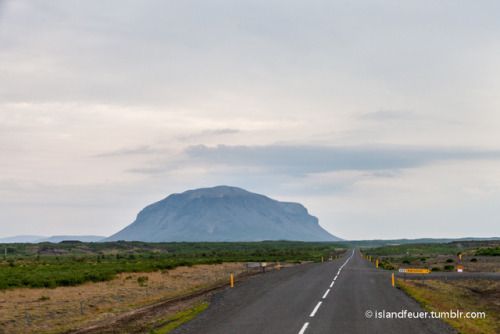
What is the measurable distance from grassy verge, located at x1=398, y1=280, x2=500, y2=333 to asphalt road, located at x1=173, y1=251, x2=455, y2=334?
0.99 metres

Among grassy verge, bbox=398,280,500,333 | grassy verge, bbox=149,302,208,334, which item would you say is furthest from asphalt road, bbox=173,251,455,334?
grassy verge, bbox=398,280,500,333

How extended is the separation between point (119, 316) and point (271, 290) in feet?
36.6

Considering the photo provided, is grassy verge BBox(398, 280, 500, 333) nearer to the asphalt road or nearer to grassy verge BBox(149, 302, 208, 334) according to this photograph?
the asphalt road

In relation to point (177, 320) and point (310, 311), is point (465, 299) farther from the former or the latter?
point (177, 320)

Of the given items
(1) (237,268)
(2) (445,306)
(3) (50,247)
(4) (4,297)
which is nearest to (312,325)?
(2) (445,306)

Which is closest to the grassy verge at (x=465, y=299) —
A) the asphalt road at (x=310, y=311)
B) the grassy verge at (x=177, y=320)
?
the asphalt road at (x=310, y=311)

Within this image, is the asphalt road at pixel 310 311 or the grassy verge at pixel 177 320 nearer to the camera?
the asphalt road at pixel 310 311

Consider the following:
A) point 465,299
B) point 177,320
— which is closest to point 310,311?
point 177,320

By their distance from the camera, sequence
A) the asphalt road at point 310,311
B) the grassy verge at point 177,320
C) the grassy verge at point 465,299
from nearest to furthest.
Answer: the asphalt road at point 310,311, the grassy verge at point 177,320, the grassy verge at point 465,299

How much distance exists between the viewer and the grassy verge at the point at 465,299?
2081 centimetres

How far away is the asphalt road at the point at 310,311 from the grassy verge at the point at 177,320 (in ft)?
1.82

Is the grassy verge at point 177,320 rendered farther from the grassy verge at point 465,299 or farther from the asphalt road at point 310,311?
the grassy verge at point 465,299

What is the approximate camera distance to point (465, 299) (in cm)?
3212

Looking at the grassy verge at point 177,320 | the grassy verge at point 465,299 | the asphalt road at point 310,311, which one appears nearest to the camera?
the asphalt road at point 310,311
